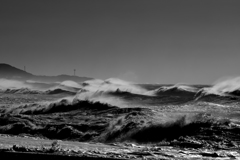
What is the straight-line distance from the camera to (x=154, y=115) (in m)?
10.5

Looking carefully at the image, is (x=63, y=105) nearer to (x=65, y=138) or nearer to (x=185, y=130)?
(x=65, y=138)

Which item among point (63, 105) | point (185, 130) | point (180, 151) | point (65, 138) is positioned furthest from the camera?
point (63, 105)

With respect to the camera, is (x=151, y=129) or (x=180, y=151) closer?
(x=180, y=151)

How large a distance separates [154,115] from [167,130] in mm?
2080

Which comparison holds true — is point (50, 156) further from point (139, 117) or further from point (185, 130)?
point (139, 117)

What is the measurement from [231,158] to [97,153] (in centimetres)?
231

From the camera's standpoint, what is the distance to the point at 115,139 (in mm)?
8391

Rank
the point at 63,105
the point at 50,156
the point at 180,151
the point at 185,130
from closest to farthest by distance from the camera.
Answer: the point at 50,156 → the point at 180,151 → the point at 185,130 → the point at 63,105

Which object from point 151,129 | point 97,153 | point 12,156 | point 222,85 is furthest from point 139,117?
point 222,85

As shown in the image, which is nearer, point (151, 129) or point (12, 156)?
point (12, 156)

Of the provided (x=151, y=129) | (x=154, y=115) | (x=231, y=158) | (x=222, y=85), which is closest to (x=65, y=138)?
(x=151, y=129)

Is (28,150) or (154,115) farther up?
(154,115)

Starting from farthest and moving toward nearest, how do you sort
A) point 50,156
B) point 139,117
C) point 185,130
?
point 139,117, point 185,130, point 50,156

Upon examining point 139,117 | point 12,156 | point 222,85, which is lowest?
point 12,156
